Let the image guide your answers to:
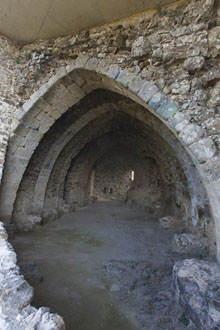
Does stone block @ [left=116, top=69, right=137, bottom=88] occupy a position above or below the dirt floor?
above

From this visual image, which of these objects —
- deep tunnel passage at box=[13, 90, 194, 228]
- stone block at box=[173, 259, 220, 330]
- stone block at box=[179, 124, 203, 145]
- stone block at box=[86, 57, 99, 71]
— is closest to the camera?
stone block at box=[173, 259, 220, 330]

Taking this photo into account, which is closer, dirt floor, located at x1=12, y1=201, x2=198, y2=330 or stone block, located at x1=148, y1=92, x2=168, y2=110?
dirt floor, located at x1=12, y1=201, x2=198, y2=330

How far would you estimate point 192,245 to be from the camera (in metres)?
3.25

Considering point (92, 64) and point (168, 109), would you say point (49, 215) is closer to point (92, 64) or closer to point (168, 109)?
point (92, 64)

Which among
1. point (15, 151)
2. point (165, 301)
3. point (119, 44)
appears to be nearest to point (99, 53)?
point (119, 44)

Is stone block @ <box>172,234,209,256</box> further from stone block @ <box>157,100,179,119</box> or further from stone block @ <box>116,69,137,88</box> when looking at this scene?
stone block @ <box>116,69,137,88</box>

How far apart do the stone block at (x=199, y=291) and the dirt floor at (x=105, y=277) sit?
0.61 feet

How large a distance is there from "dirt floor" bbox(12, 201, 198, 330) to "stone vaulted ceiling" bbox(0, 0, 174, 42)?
4.10 meters

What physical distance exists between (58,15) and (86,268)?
14.2ft

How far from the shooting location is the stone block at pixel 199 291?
4.96ft

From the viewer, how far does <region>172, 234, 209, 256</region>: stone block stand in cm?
318

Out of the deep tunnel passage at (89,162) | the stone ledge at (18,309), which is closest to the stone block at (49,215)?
the deep tunnel passage at (89,162)

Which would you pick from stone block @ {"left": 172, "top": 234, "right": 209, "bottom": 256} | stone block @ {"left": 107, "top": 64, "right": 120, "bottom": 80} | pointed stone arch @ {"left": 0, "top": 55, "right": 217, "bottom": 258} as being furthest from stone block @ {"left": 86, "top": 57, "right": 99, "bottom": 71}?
stone block @ {"left": 172, "top": 234, "right": 209, "bottom": 256}

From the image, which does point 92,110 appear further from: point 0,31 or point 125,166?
point 125,166
